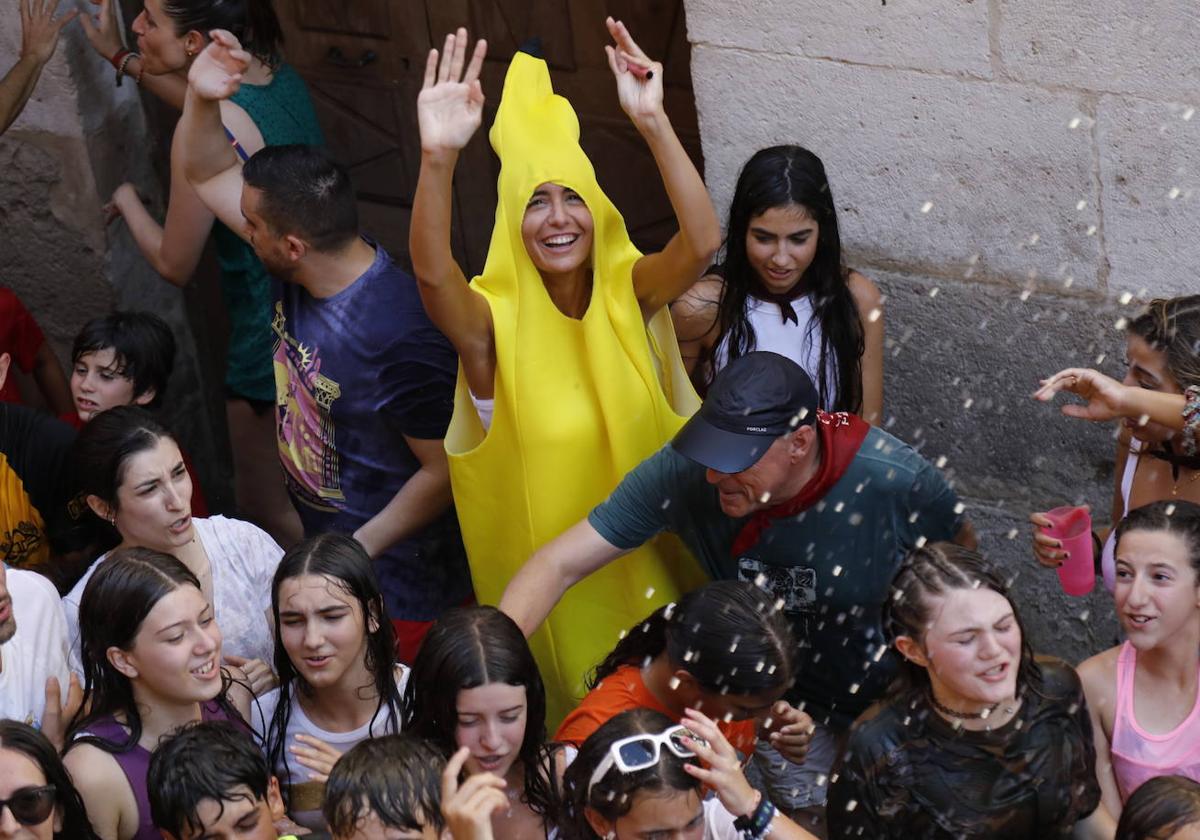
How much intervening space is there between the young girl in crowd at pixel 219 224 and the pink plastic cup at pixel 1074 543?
2.57 m

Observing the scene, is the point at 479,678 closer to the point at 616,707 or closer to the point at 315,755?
the point at 616,707

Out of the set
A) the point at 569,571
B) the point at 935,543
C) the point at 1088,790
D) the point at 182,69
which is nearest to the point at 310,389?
the point at 569,571

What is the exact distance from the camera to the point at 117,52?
18.5ft

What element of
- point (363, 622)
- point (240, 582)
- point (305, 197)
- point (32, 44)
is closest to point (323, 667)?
point (363, 622)

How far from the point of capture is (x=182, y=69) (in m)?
5.51

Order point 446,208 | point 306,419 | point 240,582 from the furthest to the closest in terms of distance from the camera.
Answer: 1. point 306,419
2. point 240,582
3. point 446,208

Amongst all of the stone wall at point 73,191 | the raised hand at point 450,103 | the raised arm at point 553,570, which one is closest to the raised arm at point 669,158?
the raised hand at point 450,103

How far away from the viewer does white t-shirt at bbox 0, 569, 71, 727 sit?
3900 millimetres

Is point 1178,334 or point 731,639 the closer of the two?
point 731,639

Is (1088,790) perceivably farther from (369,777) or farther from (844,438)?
(369,777)

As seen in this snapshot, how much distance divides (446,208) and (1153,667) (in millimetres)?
1855

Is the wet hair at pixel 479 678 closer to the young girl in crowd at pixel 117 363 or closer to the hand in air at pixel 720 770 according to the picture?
the hand in air at pixel 720 770

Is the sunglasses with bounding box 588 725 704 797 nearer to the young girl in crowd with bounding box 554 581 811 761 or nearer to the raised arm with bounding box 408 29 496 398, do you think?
the young girl in crowd with bounding box 554 581 811 761

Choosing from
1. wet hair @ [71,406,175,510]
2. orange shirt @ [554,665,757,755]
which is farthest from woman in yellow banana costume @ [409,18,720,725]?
wet hair @ [71,406,175,510]
